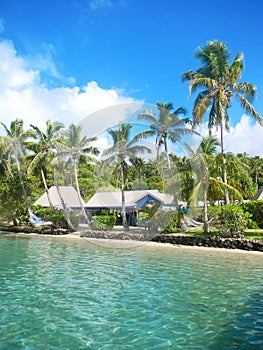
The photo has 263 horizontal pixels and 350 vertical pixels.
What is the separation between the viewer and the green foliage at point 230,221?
18.8m

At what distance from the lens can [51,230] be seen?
2755 cm

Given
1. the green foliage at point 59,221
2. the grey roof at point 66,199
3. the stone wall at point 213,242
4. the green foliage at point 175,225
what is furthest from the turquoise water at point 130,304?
the grey roof at point 66,199

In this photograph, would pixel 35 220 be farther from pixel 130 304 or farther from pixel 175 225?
pixel 130 304

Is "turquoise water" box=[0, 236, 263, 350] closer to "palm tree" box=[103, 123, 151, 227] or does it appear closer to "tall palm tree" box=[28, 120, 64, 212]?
"palm tree" box=[103, 123, 151, 227]

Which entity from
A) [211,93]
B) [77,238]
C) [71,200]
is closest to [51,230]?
[77,238]

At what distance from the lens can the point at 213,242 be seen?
1869 cm

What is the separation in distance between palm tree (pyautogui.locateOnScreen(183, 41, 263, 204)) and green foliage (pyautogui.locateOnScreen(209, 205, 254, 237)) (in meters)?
5.44

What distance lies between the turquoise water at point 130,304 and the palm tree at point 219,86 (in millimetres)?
12629

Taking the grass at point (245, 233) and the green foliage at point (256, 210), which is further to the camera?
the green foliage at point (256, 210)

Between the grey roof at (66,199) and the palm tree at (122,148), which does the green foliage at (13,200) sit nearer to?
the grey roof at (66,199)

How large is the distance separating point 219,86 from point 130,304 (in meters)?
19.6

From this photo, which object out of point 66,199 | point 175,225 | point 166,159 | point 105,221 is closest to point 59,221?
point 105,221

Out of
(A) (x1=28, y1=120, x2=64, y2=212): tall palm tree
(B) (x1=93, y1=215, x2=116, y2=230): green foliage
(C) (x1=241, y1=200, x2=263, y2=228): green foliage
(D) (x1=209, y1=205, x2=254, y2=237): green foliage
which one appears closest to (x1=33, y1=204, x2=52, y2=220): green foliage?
(A) (x1=28, y1=120, x2=64, y2=212): tall palm tree

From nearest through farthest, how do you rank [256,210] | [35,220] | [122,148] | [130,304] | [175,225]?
[130,304] → [122,148] → [175,225] → [256,210] → [35,220]
